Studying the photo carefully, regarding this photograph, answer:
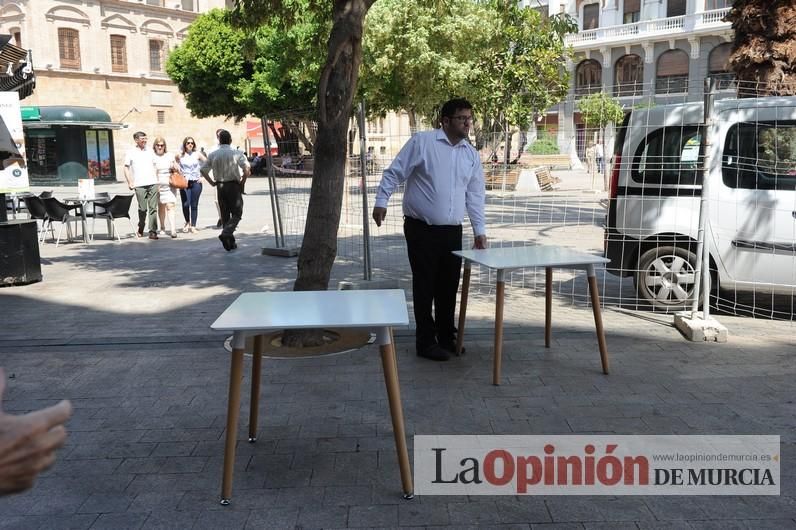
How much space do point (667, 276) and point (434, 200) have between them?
2.85 metres

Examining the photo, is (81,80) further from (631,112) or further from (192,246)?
(631,112)

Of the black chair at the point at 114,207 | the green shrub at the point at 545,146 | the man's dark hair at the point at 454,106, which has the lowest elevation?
the black chair at the point at 114,207

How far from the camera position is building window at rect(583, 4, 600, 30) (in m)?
49.8

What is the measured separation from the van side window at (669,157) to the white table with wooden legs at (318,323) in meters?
4.18

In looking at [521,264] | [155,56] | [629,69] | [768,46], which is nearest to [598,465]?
[521,264]

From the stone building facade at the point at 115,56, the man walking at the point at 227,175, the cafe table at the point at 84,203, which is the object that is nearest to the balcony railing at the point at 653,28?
the stone building facade at the point at 115,56

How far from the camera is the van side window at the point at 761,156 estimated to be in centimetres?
673

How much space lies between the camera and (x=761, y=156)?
6.79 metres

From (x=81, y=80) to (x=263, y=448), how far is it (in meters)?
44.0

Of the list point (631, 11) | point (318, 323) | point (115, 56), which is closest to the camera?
point (318, 323)

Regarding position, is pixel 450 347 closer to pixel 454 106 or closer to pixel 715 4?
pixel 454 106

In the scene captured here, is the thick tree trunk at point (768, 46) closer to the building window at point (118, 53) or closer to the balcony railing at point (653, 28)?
the balcony railing at point (653, 28)

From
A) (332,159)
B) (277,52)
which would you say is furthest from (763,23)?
(277,52)

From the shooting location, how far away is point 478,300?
7918 millimetres
